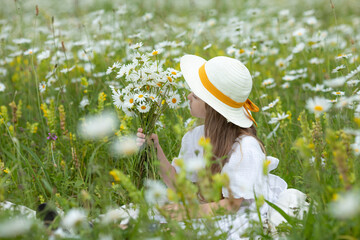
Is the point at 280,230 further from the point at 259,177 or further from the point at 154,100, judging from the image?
the point at 154,100

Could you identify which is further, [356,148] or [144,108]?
[144,108]

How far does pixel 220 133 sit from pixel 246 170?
9.6 inches

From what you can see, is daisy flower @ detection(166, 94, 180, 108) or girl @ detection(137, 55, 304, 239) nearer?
girl @ detection(137, 55, 304, 239)

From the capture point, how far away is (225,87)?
2033 mm

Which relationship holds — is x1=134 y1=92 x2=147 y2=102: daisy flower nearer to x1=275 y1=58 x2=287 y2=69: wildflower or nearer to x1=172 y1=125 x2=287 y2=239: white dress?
x1=172 y1=125 x2=287 y2=239: white dress

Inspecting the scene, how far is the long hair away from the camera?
6.77 feet

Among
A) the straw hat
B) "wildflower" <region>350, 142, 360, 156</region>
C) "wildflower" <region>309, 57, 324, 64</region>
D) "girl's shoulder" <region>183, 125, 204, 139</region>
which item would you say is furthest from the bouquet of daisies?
"wildflower" <region>309, 57, 324, 64</region>

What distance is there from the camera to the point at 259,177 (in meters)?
1.94

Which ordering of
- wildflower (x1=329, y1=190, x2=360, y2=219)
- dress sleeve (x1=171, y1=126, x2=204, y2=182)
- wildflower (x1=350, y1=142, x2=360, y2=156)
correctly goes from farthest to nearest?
dress sleeve (x1=171, y1=126, x2=204, y2=182)
wildflower (x1=350, y1=142, x2=360, y2=156)
wildflower (x1=329, y1=190, x2=360, y2=219)

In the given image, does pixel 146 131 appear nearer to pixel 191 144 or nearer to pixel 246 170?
pixel 191 144

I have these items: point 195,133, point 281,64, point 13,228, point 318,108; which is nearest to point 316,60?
point 281,64

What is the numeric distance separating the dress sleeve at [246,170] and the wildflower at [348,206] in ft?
1.90

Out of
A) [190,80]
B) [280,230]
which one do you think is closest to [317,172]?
[280,230]

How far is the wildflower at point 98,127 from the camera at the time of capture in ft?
8.01
